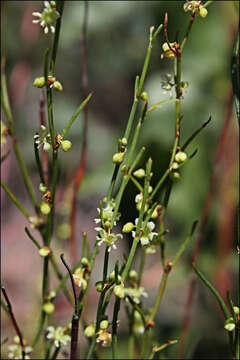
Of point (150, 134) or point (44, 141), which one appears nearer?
point (44, 141)

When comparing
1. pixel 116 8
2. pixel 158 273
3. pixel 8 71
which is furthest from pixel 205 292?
pixel 8 71

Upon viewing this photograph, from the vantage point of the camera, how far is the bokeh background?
994mm

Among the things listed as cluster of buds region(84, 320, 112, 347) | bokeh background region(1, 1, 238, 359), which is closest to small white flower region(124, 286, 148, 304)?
cluster of buds region(84, 320, 112, 347)

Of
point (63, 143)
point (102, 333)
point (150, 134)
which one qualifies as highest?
point (150, 134)

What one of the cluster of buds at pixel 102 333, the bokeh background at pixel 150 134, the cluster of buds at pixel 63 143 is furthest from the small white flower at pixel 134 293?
the bokeh background at pixel 150 134

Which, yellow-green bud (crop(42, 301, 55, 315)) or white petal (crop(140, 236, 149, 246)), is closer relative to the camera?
white petal (crop(140, 236, 149, 246))

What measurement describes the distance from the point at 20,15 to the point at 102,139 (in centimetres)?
38

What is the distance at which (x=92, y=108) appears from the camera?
1.67 m

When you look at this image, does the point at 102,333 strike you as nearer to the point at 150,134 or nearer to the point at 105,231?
the point at 105,231

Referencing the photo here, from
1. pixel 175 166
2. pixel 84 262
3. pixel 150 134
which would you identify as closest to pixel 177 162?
pixel 175 166

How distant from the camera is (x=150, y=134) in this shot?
1.00 metres

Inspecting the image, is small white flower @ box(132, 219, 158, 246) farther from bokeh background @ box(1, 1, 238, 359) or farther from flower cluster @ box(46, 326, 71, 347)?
bokeh background @ box(1, 1, 238, 359)

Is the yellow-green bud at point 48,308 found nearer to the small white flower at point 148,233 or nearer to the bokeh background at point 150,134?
the small white flower at point 148,233

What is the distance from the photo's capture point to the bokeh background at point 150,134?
0.99 m
